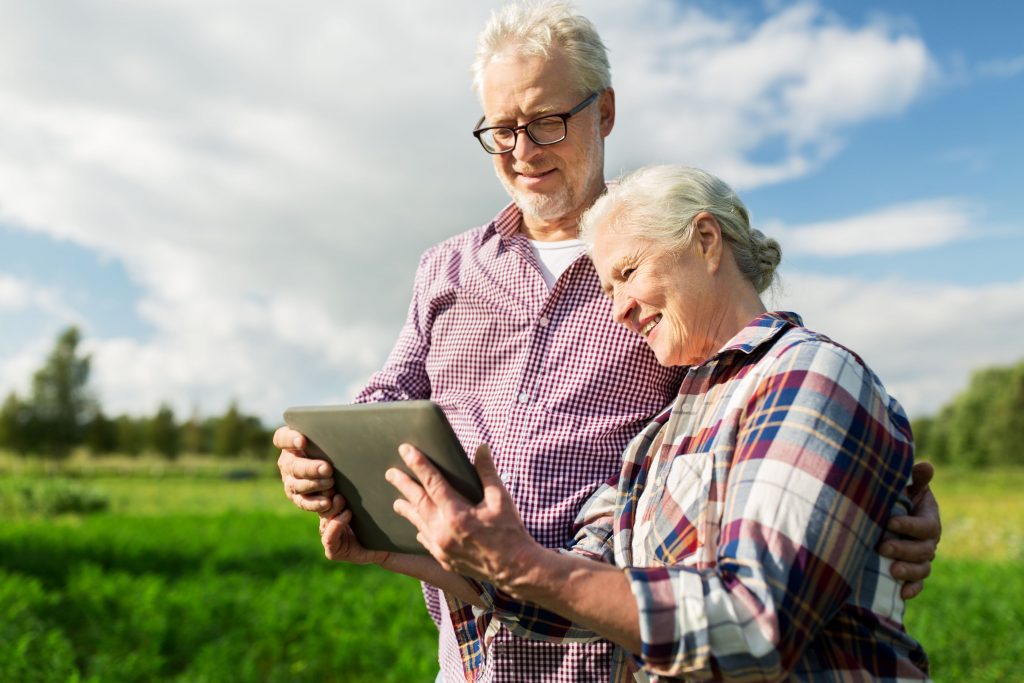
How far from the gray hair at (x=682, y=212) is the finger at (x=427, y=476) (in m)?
0.63

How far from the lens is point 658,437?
1846mm

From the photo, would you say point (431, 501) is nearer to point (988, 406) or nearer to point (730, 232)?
point (730, 232)

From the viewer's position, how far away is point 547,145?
89.8 inches

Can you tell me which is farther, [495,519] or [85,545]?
[85,545]

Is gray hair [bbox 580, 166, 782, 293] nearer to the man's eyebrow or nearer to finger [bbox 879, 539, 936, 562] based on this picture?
the man's eyebrow

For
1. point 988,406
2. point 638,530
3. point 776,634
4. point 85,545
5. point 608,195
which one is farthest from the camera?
point 988,406

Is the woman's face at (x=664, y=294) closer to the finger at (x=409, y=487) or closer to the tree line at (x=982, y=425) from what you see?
the finger at (x=409, y=487)

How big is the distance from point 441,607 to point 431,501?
0.98m

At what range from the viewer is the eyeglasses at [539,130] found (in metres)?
2.27

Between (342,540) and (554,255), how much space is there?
0.95m

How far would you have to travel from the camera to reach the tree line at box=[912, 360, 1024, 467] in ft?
128

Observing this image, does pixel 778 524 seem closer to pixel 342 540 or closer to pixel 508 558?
pixel 508 558

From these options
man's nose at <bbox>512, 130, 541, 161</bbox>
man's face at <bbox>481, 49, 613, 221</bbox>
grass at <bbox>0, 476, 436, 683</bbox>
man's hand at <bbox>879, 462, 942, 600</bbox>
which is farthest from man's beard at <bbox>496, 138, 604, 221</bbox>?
grass at <bbox>0, 476, 436, 683</bbox>

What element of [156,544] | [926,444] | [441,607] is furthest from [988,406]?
[441,607]
